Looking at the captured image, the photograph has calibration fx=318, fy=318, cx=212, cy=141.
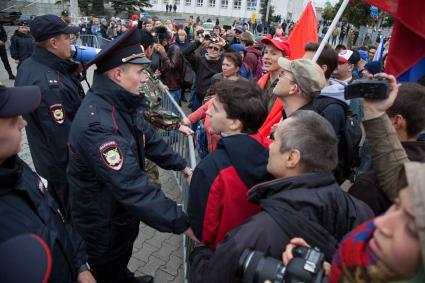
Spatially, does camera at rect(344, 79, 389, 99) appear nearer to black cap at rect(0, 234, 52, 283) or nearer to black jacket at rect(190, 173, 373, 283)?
black jacket at rect(190, 173, 373, 283)

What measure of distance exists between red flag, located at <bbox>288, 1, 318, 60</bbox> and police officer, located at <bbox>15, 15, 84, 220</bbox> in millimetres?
3045

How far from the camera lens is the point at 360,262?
3.23 ft

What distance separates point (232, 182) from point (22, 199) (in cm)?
106

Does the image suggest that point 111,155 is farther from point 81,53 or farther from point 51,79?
point 81,53

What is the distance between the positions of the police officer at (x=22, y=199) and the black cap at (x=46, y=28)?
2.11m

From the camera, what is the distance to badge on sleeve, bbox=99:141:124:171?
204cm

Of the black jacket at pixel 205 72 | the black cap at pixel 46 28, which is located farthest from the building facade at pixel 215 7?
the black cap at pixel 46 28

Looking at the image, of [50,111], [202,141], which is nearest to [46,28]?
[50,111]

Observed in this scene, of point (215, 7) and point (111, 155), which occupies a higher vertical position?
point (111, 155)

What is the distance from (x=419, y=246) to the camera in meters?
0.84

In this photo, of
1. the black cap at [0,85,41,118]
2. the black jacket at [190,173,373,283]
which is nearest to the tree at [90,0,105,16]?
the black cap at [0,85,41,118]

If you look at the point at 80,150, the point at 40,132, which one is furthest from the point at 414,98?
the point at 40,132

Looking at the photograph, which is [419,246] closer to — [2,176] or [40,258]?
[40,258]

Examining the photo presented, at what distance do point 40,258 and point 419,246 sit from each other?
4.57ft
